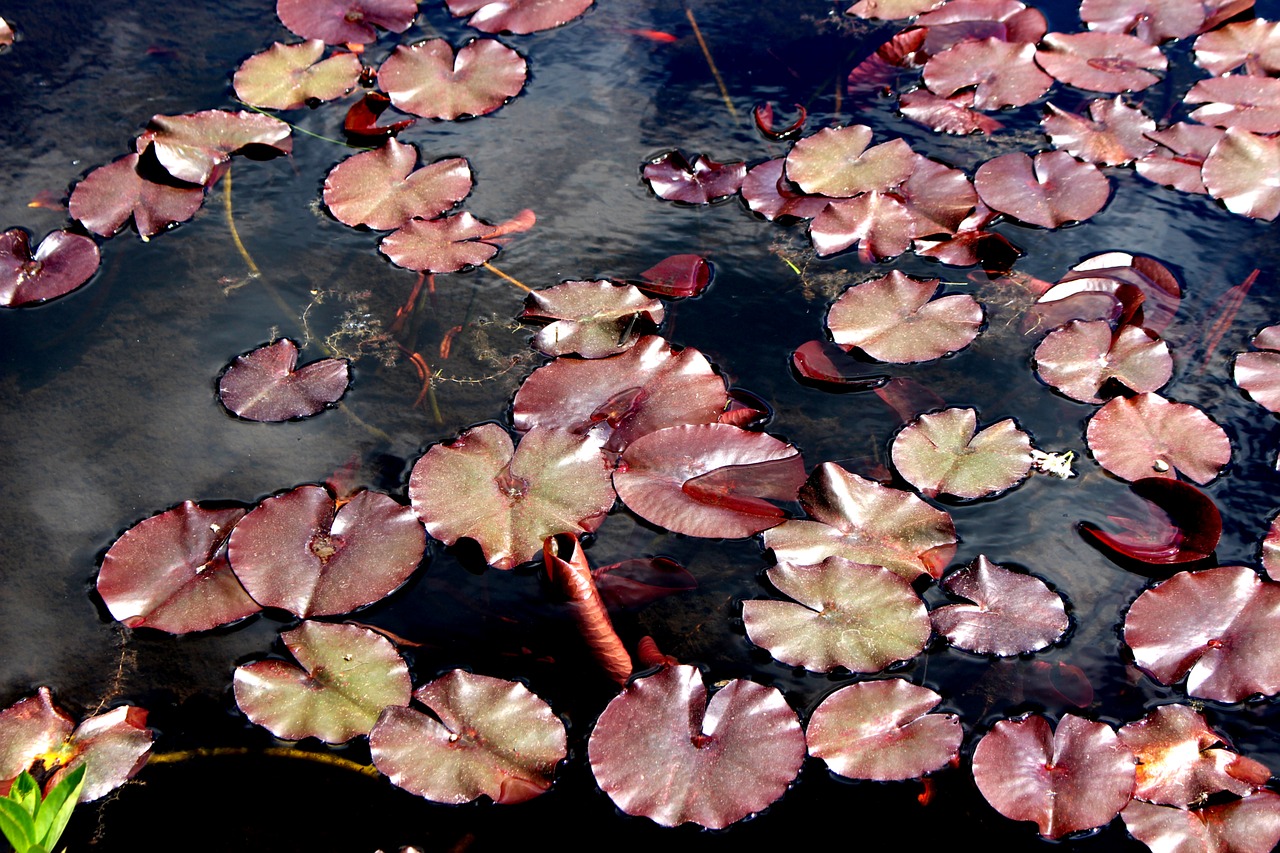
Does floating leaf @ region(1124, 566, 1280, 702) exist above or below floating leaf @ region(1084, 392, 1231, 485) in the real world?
below

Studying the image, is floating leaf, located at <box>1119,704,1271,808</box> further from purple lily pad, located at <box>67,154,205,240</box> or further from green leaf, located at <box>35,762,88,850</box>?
purple lily pad, located at <box>67,154,205,240</box>

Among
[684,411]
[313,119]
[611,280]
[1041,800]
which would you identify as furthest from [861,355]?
[313,119]

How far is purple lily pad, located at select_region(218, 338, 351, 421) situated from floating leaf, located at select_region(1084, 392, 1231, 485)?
1.67m

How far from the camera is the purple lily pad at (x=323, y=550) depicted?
1.80 metres

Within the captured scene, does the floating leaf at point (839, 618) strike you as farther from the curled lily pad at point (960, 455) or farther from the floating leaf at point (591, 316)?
the floating leaf at point (591, 316)

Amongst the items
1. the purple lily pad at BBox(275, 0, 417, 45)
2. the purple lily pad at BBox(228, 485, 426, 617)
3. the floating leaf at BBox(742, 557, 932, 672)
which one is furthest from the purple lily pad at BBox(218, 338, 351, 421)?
the purple lily pad at BBox(275, 0, 417, 45)

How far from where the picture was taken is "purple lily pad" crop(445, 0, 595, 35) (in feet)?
10.0

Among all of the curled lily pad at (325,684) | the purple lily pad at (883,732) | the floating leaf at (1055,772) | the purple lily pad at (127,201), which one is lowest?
the floating leaf at (1055,772)

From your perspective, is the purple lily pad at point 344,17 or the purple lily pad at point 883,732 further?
the purple lily pad at point 344,17

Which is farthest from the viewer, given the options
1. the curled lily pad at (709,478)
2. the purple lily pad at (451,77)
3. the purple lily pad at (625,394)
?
the purple lily pad at (451,77)

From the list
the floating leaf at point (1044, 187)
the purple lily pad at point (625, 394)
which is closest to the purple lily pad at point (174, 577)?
the purple lily pad at point (625, 394)

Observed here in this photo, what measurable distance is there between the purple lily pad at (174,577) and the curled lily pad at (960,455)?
4.41ft

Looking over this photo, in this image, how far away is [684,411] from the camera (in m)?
2.04

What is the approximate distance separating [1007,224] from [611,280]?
105 centimetres
